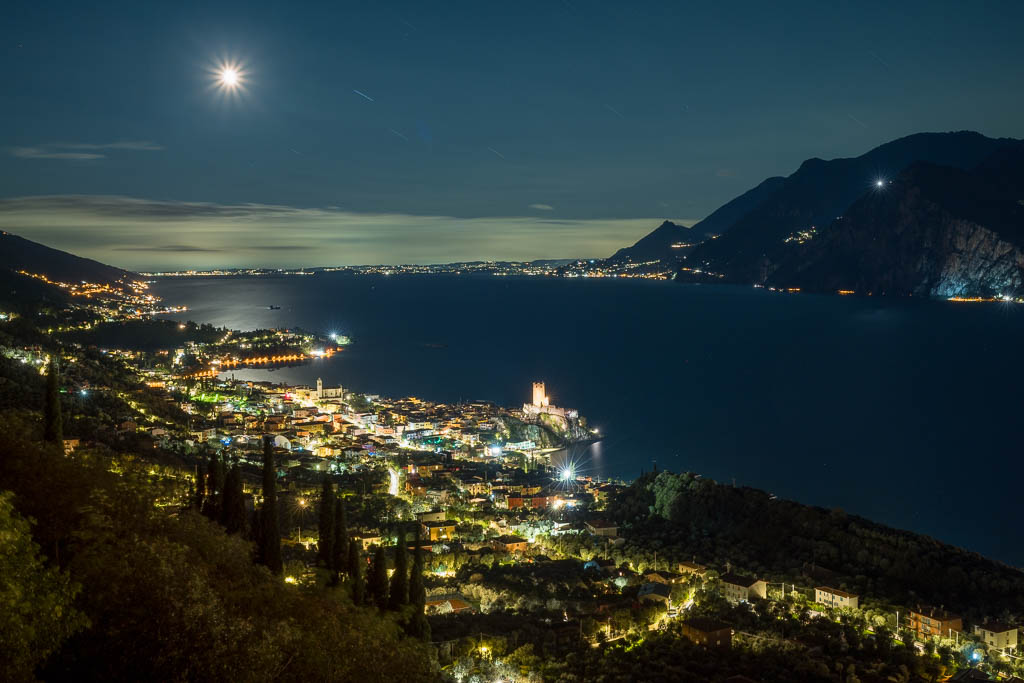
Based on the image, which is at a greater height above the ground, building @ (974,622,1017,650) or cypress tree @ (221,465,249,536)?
cypress tree @ (221,465,249,536)

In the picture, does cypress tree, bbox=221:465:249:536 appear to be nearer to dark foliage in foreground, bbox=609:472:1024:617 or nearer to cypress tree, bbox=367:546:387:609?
cypress tree, bbox=367:546:387:609

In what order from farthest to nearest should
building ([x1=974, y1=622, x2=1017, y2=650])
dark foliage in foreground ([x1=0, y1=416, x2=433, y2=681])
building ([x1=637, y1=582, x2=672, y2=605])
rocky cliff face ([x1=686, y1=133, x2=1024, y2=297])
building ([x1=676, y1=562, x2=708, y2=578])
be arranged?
rocky cliff face ([x1=686, y1=133, x2=1024, y2=297]), building ([x1=676, y1=562, x2=708, y2=578]), building ([x1=637, y1=582, x2=672, y2=605]), building ([x1=974, y1=622, x2=1017, y2=650]), dark foliage in foreground ([x1=0, y1=416, x2=433, y2=681])

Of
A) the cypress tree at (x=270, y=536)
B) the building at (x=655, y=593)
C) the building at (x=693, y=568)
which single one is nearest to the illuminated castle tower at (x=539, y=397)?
the building at (x=693, y=568)

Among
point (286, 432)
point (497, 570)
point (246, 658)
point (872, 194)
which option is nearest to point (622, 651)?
point (497, 570)

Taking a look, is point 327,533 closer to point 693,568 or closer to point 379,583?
point 379,583

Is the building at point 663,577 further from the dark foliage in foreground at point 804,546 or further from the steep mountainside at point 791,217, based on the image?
the steep mountainside at point 791,217

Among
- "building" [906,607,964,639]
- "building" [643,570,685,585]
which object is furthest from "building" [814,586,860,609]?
"building" [643,570,685,585]

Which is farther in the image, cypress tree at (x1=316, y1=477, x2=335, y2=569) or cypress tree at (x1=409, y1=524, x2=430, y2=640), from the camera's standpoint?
cypress tree at (x1=316, y1=477, x2=335, y2=569)
